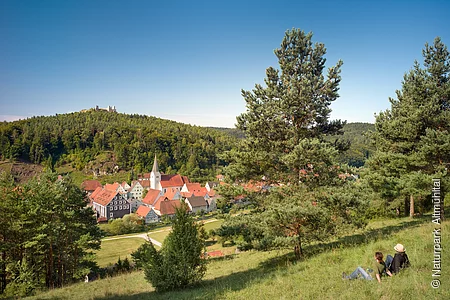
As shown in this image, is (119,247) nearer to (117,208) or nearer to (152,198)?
(117,208)

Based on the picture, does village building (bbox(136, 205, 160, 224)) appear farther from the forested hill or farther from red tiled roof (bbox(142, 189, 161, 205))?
A: the forested hill

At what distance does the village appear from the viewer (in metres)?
65.2

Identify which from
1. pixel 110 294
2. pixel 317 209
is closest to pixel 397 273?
pixel 317 209

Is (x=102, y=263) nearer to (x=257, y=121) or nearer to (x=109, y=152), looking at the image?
(x=257, y=121)

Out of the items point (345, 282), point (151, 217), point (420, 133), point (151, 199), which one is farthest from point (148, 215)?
point (345, 282)

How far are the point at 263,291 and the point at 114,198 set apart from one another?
70.5 m

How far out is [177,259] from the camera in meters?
8.39

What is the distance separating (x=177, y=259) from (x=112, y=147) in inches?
5693

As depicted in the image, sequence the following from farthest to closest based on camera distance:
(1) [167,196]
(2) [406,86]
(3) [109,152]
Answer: (3) [109,152]
(1) [167,196]
(2) [406,86]

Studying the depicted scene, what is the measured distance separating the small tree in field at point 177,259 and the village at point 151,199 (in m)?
44.8

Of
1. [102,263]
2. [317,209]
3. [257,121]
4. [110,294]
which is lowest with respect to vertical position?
[102,263]

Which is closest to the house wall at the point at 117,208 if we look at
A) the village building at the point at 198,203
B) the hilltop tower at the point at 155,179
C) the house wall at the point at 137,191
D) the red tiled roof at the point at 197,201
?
the village building at the point at 198,203

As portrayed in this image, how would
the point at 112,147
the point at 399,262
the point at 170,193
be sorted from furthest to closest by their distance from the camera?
the point at 112,147
the point at 170,193
the point at 399,262

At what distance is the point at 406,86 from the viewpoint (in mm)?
14570
